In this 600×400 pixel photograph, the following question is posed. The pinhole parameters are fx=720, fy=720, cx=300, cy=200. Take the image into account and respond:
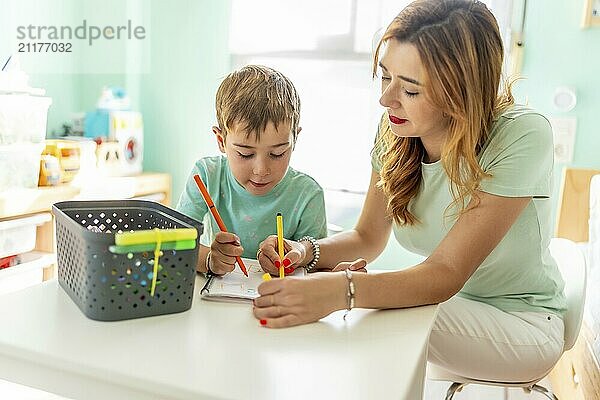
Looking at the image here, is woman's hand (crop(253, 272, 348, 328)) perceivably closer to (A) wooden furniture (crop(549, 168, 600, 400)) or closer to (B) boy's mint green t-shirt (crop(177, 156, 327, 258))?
(B) boy's mint green t-shirt (crop(177, 156, 327, 258))

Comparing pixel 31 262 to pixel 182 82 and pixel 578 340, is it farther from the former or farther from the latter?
pixel 578 340

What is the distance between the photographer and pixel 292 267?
51.6 inches

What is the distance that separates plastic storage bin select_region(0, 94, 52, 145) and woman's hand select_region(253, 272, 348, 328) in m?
1.69

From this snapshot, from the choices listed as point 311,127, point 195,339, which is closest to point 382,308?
point 195,339

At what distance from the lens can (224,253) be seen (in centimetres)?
123

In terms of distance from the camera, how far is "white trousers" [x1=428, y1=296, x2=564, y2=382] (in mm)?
1323

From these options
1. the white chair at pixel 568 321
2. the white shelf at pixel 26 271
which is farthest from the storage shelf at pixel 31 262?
the white chair at pixel 568 321

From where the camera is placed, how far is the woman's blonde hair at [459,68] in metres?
1.24

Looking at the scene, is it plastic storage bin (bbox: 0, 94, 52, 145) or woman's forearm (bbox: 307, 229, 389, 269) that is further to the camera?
plastic storage bin (bbox: 0, 94, 52, 145)

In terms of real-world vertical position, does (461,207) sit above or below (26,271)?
above

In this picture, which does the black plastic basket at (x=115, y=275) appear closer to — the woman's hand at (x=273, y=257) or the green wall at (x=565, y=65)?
the woman's hand at (x=273, y=257)

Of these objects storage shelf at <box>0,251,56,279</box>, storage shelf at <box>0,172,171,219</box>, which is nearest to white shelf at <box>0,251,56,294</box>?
storage shelf at <box>0,251,56,279</box>

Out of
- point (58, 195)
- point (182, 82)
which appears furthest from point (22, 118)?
point (182, 82)

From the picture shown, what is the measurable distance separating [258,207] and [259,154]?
0.51ft
